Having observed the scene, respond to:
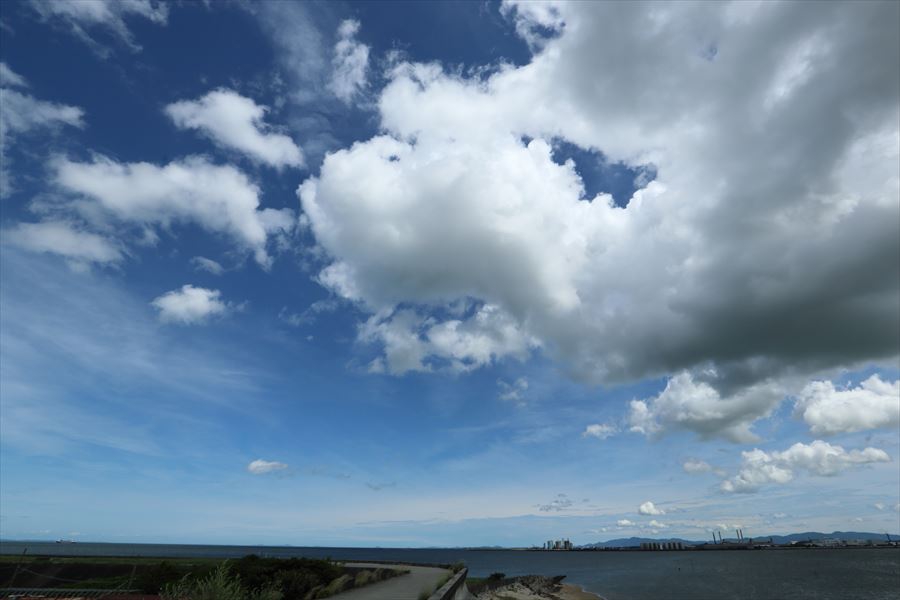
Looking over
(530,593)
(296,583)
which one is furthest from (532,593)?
(296,583)

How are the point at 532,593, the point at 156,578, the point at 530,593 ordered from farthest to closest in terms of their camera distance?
the point at 532,593
the point at 530,593
the point at 156,578

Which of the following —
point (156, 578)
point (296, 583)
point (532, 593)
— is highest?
point (156, 578)

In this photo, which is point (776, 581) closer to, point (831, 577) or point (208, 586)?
point (831, 577)

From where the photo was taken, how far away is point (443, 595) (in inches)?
709

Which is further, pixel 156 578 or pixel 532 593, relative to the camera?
pixel 532 593

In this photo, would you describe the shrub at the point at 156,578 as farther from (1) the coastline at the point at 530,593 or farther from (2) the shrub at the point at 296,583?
(1) the coastline at the point at 530,593

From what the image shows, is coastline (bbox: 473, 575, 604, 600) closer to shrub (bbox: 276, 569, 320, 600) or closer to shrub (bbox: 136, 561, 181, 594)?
shrub (bbox: 276, 569, 320, 600)

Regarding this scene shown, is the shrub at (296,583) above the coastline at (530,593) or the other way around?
above

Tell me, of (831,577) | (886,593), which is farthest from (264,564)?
(831,577)

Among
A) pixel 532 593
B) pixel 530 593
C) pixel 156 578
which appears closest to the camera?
pixel 156 578

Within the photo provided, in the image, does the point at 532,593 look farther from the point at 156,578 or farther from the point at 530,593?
the point at 156,578

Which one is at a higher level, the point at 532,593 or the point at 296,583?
the point at 296,583

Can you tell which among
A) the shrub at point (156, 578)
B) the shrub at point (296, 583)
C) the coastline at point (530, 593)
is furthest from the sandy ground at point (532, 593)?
the shrub at point (156, 578)

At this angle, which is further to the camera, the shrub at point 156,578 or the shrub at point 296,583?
the shrub at point 156,578
